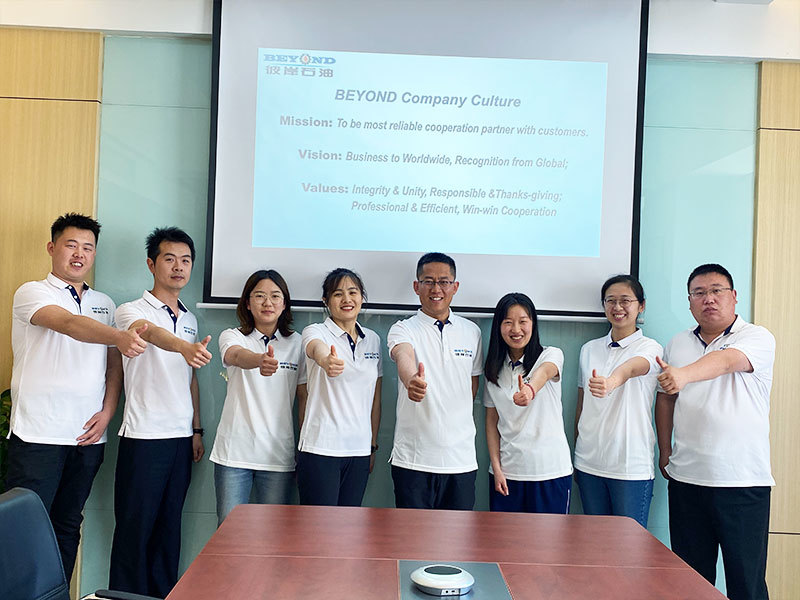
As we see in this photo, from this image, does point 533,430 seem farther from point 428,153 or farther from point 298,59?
point 298,59

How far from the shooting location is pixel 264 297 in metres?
3.48

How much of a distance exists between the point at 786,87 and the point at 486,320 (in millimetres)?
2136

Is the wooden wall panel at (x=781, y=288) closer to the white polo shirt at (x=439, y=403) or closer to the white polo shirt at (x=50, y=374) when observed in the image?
the white polo shirt at (x=439, y=403)

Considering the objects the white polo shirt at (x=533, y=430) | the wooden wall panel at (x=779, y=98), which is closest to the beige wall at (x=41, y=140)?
the white polo shirt at (x=533, y=430)

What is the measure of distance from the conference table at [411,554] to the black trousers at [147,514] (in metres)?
1.25

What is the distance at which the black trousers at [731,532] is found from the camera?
3170mm

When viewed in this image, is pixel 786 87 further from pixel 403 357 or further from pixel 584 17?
pixel 403 357

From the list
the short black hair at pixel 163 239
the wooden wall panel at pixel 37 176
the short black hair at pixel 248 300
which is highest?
the wooden wall panel at pixel 37 176

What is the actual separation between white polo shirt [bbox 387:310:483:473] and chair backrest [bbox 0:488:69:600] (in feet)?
5.73

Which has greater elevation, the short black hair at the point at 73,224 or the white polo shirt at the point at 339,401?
the short black hair at the point at 73,224

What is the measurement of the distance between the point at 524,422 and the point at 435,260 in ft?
2.95

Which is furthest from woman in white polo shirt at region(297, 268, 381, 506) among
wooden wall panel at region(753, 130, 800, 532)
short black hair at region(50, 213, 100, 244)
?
wooden wall panel at region(753, 130, 800, 532)

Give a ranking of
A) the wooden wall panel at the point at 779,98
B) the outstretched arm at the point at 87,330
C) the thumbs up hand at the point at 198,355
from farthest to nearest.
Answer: the wooden wall panel at the point at 779,98 → the outstretched arm at the point at 87,330 → the thumbs up hand at the point at 198,355

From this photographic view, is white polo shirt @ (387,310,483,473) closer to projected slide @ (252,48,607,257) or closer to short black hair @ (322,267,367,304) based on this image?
short black hair @ (322,267,367,304)
